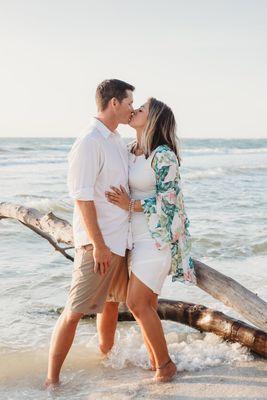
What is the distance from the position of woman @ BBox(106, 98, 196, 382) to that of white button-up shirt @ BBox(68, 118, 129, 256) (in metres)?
0.07

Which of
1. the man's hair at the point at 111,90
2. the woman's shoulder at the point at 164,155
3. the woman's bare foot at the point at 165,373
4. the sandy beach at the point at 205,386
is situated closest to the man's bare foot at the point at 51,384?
the sandy beach at the point at 205,386

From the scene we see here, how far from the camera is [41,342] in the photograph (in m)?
5.38

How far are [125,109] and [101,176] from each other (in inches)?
19.4

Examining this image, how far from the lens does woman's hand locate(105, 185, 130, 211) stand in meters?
4.16

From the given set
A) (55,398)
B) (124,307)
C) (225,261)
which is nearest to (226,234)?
(225,261)

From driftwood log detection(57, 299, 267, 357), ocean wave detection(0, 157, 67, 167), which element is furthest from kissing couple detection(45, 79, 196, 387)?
ocean wave detection(0, 157, 67, 167)

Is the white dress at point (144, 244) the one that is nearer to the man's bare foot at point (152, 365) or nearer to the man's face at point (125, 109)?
the man's face at point (125, 109)

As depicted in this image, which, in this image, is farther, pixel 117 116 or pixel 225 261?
pixel 225 261

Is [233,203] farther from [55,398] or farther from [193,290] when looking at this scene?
[55,398]

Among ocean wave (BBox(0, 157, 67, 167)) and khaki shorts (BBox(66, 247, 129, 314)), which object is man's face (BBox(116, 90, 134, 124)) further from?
ocean wave (BBox(0, 157, 67, 167))

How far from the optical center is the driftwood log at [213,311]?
444 centimetres

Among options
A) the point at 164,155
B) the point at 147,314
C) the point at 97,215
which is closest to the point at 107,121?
the point at 164,155

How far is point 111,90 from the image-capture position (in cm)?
420

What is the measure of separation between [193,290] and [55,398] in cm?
313
